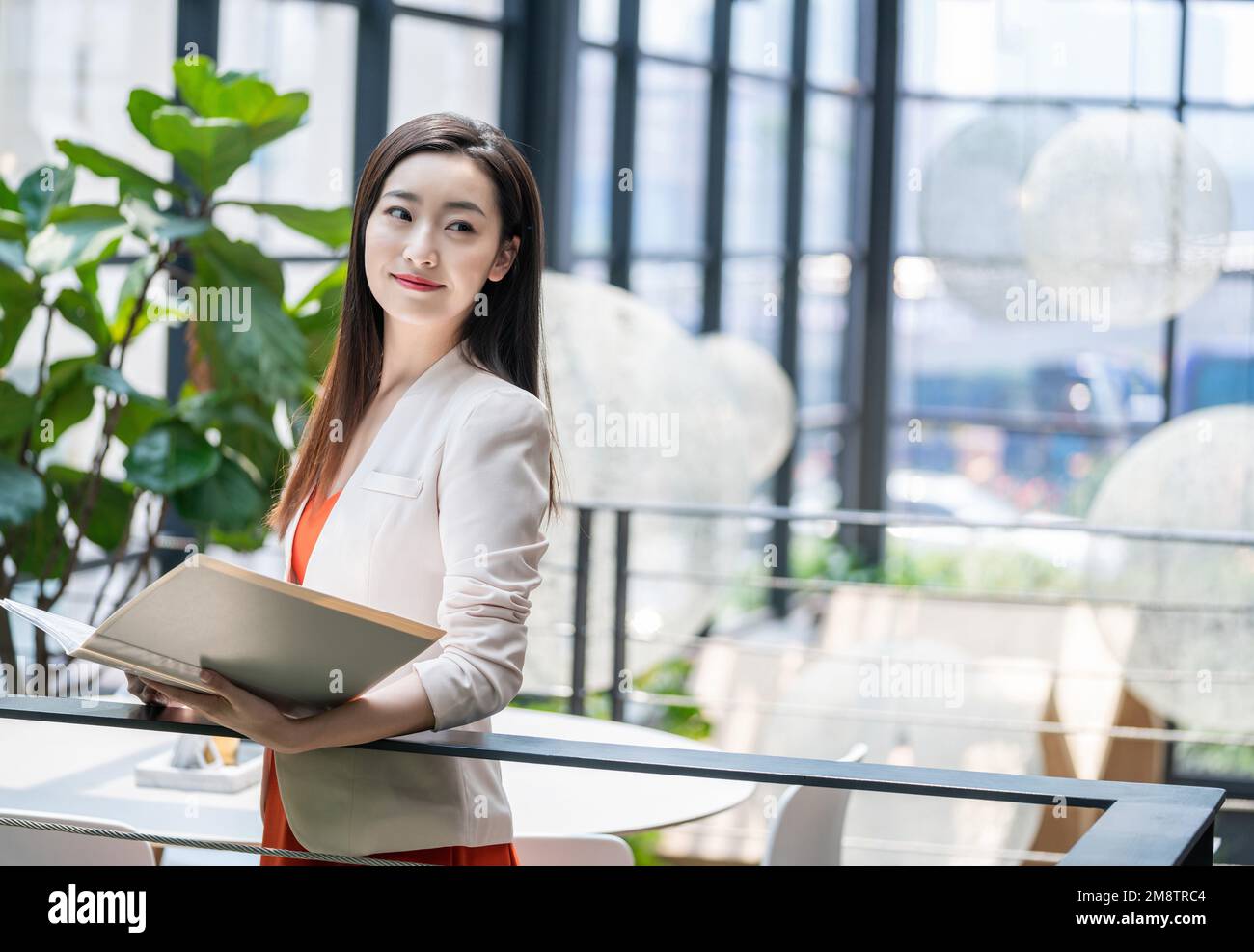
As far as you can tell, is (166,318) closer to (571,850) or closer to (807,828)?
(571,850)

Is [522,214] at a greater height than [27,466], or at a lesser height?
Result: greater

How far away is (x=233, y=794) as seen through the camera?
211cm

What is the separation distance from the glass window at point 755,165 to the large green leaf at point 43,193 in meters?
5.02

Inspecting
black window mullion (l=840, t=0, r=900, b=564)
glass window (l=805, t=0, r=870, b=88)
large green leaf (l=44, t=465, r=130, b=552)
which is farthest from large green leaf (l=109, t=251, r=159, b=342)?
black window mullion (l=840, t=0, r=900, b=564)

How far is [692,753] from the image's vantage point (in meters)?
1.16

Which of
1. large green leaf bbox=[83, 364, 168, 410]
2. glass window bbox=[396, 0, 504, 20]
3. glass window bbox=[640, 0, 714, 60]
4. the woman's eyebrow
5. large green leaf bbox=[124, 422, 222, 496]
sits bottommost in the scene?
large green leaf bbox=[124, 422, 222, 496]

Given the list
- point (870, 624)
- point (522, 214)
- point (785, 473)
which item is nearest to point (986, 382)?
point (785, 473)

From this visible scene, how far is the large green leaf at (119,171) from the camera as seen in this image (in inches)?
110

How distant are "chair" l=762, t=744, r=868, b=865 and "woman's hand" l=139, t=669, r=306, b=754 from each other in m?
1.03

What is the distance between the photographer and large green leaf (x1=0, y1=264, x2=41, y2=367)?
277 cm

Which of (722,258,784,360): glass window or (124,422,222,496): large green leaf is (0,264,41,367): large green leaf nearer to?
(124,422,222,496): large green leaf

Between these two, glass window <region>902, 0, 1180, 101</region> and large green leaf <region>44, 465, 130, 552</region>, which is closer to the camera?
large green leaf <region>44, 465, 130, 552</region>
